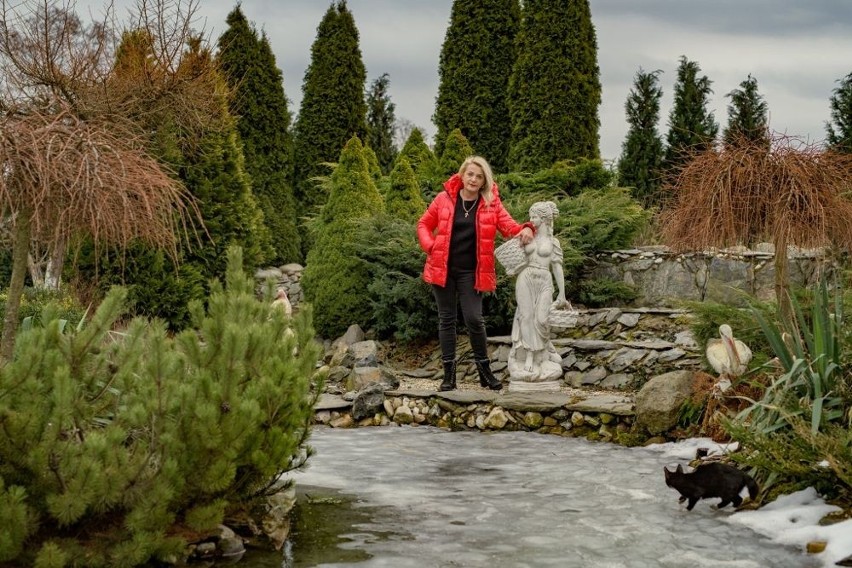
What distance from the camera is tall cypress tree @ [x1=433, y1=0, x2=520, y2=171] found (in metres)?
18.6

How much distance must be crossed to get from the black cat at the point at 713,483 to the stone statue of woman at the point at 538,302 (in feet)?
10.9

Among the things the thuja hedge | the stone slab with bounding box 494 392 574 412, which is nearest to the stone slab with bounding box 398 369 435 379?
the stone slab with bounding box 494 392 574 412

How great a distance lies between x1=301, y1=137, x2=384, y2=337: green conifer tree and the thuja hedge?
7633 mm

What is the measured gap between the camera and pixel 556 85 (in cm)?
1681

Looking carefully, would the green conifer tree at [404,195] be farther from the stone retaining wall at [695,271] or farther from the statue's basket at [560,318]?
the statue's basket at [560,318]

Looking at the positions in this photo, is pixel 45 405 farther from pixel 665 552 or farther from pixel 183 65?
pixel 183 65

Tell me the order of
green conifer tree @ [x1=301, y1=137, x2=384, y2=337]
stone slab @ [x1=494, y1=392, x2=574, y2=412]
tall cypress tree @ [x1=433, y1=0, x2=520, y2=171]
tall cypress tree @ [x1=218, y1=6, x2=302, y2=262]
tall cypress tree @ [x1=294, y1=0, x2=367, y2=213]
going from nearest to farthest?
stone slab @ [x1=494, y1=392, x2=574, y2=412] → green conifer tree @ [x1=301, y1=137, x2=384, y2=337] → tall cypress tree @ [x1=218, y1=6, x2=302, y2=262] → tall cypress tree @ [x1=433, y1=0, x2=520, y2=171] → tall cypress tree @ [x1=294, y1=0, x2=367, y2=213]

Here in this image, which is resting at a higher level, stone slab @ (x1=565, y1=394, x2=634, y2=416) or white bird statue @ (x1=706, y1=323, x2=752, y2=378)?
white bird statue @ (x1=706, y1=323, x2=752, y2=378)

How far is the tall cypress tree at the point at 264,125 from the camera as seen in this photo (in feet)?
58.5

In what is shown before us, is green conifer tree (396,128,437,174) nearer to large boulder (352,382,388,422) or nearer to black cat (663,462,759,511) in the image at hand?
large boulder (352,382,388,422)

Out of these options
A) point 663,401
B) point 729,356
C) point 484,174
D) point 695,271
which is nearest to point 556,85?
point 695,271

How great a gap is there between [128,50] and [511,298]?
5.46 metres

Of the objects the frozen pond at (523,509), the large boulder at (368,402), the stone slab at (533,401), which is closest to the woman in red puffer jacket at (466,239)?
the stone slab at (533,401)

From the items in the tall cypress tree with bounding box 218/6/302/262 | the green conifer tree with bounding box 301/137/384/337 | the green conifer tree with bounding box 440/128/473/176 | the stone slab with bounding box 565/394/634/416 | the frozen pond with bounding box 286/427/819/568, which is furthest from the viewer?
the tall cypress tree with bounding box 218/6/302/262
